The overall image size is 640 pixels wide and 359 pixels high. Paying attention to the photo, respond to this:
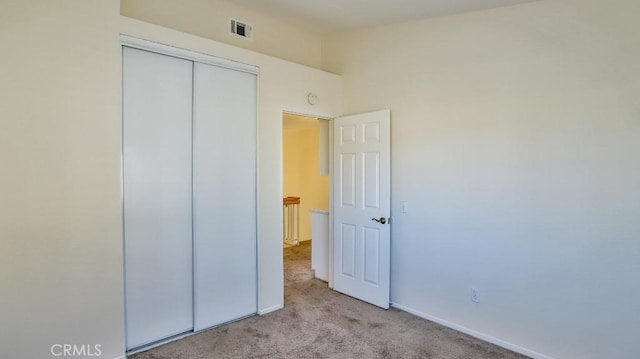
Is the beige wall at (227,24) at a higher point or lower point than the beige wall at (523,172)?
higher

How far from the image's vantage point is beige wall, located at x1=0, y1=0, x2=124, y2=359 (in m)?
2.06

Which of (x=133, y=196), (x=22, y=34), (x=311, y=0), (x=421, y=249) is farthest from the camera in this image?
(x=421, y=249)

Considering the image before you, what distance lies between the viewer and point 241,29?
11.5 feet

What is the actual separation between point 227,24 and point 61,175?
6.88 ft

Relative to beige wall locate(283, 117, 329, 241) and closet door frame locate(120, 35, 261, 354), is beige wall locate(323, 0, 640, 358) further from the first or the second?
beige wall locate(283, 117, 329, 241)

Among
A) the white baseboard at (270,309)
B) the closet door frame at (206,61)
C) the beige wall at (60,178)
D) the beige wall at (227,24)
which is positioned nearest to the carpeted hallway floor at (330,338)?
the white baseboard at (270,309)

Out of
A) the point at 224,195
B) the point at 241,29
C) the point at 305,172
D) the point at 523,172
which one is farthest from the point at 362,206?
the point at 305,172

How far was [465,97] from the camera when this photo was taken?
9.73ft

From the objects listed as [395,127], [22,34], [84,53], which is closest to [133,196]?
[84,53]

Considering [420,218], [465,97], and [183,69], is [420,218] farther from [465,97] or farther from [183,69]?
[183,69]

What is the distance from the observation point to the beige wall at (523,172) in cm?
224

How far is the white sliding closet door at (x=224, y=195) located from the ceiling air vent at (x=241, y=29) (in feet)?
1.94

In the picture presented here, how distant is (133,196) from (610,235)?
3.46 metres

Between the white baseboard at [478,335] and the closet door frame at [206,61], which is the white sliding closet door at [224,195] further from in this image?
the white baseboard at [478,335]
